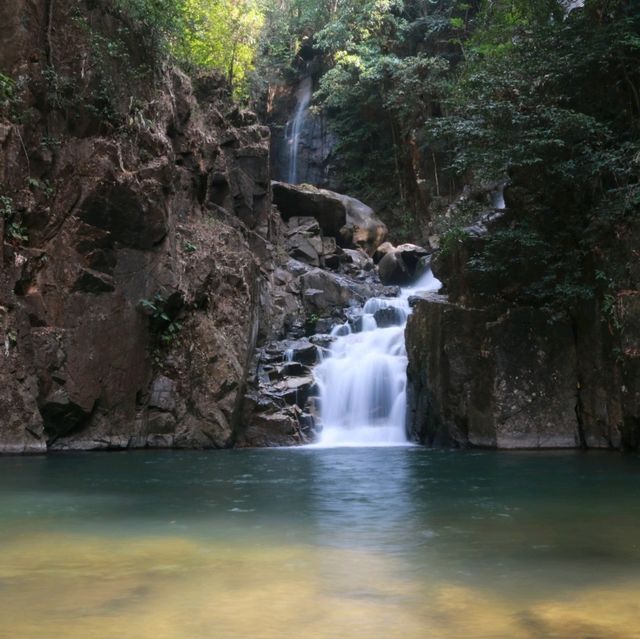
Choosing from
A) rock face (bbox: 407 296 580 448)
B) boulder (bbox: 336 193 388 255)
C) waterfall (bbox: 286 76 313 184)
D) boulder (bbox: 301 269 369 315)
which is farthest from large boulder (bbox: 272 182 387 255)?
rock face (bbox: 407 296 580 448)

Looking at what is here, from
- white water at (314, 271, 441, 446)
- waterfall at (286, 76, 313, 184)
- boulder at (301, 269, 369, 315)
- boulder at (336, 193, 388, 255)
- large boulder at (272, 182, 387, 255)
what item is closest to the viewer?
white water at (314, 271, 441, 446)

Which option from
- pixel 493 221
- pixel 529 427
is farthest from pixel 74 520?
pixel 493 221

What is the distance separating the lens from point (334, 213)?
29.9 meters

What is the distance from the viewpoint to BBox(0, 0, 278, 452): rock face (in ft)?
50.9

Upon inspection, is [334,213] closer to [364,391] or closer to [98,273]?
[364,391]

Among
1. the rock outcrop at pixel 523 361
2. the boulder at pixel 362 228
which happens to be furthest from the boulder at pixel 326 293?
the rock outcrop at pixel 523 361

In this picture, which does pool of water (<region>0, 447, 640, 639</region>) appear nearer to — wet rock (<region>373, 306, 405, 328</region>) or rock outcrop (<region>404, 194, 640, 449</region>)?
rock outcrop (<region>404, 194, 640, 449</region>)

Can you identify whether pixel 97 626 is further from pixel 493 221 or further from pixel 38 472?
pixel 493 221

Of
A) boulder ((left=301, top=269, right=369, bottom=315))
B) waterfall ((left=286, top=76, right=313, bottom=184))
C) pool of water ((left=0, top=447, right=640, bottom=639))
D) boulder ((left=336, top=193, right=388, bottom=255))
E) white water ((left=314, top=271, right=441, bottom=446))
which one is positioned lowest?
pool of water ((left=0, top=447, right=640, bottom=639))

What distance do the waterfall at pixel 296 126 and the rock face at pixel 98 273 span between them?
694 inches

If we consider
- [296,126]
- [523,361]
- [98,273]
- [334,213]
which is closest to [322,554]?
[523,361]

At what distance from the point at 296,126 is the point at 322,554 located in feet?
110

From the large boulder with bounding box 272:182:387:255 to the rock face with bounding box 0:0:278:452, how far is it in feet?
34.1

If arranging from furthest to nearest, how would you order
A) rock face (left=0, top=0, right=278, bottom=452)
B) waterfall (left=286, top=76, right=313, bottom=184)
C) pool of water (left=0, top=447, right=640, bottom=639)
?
waterfall (left=286, top=76, right=313, bottom=184)
rock face (left=0, top=0, right=278, bottom=452)
pool of water (left=0, top=447, right=640, bottom=639)
